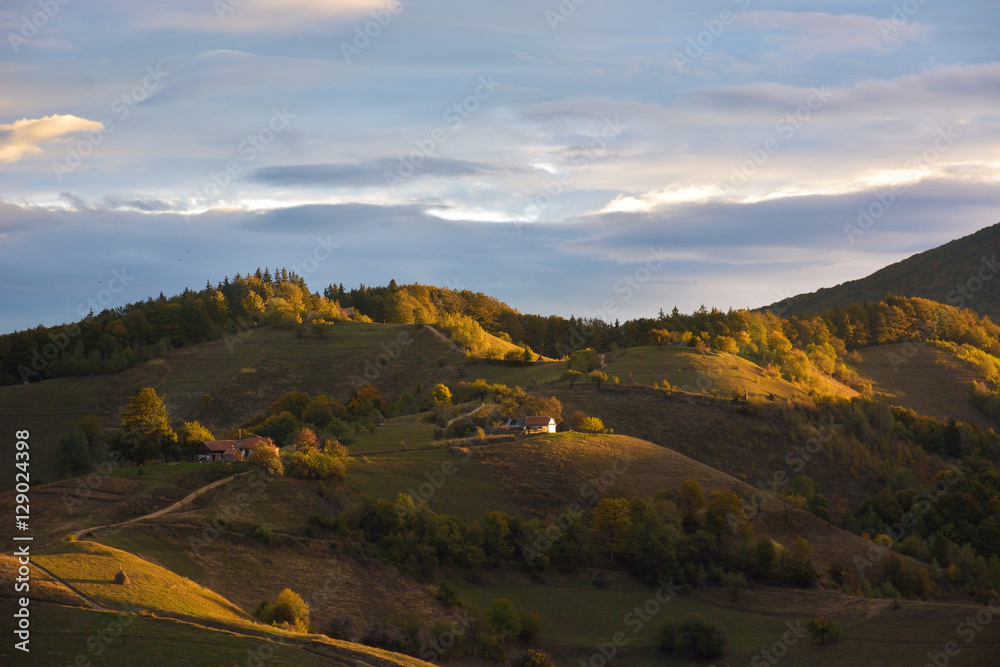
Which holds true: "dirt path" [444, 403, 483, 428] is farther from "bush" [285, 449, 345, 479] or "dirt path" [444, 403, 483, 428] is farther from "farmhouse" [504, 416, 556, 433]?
"bush" [285, 449, 345, 479]

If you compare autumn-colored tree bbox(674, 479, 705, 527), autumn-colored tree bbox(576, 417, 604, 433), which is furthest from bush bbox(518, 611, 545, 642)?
autumn-colored tree bbox(576, 417, 604, 433)

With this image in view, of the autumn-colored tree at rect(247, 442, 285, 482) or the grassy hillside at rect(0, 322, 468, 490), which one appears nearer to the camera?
the autumn-colored tree at rect(247, 442, 285, 482)

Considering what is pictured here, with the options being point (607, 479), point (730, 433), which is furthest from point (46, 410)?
point (730, 433)

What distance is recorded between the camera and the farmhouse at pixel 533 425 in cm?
6975

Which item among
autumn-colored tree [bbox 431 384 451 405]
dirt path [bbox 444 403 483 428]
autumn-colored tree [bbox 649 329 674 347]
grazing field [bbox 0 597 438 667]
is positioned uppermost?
autumn-colored tree [bbox 649 329 674 347]

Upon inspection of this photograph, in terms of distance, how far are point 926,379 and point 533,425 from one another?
249 ft

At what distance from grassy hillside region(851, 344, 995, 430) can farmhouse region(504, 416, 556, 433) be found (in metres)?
59.9

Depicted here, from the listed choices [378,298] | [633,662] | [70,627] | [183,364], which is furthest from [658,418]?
[378,298]

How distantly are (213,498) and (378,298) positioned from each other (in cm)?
12566

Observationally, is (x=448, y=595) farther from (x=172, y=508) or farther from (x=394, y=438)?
(x=394, y=438)

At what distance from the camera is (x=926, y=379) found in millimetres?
121750

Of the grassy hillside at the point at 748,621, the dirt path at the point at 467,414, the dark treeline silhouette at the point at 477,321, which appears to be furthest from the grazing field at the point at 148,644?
the dark treeline silhouette at the point at 477,321

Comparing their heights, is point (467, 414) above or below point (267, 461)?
above

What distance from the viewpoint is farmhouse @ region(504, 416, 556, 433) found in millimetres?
69750
